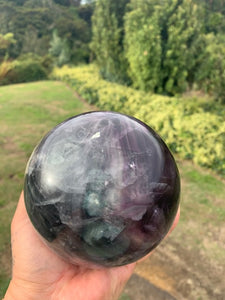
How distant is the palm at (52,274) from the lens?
2.39m

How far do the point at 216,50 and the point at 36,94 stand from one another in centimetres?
1060

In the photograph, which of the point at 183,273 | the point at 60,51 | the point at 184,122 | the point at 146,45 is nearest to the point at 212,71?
the point at 146,45

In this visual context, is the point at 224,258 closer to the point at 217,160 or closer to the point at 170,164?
the point at 217,160

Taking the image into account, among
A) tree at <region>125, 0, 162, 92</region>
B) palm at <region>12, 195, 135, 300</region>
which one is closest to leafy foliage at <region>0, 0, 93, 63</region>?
tree at <region>125, 0, 162, 92</region>

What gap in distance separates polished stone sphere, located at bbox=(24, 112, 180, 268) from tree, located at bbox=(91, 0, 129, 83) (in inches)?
553

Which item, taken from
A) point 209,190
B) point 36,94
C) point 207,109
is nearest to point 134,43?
point 207,109

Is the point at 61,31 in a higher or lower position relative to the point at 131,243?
lower

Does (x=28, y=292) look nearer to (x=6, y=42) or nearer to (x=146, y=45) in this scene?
(x=146, y=45)

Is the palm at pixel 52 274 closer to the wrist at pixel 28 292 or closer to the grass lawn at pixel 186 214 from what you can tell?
the wrist at pixel 28 292

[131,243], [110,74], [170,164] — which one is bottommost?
[110,74]

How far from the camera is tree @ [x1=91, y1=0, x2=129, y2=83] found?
1555 cm

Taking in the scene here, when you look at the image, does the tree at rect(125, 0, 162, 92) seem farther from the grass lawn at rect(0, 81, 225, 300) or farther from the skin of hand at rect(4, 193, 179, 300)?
the skin of hand at rect(4, 193, 179, 300)

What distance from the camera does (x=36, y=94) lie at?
16656mm

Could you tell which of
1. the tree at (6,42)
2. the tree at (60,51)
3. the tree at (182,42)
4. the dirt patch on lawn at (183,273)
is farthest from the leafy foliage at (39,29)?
the dirt patch on lawn at (183,273)
